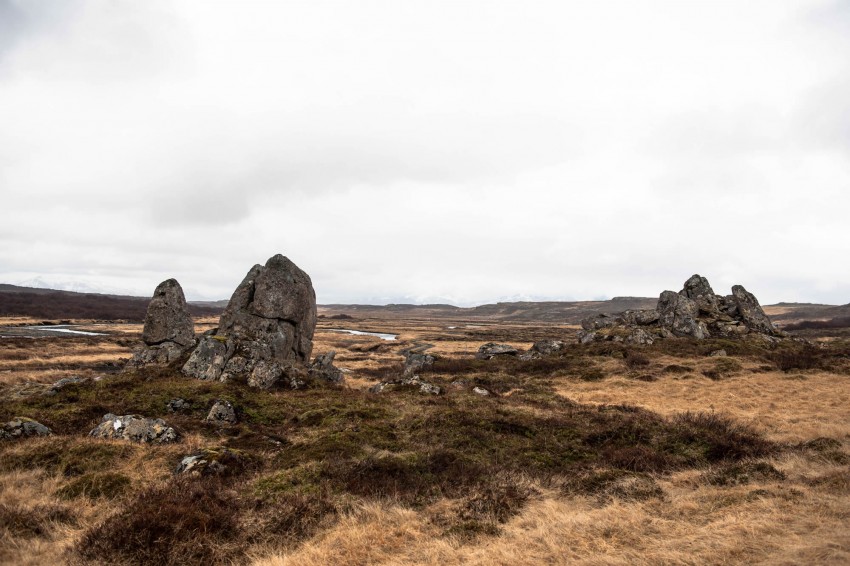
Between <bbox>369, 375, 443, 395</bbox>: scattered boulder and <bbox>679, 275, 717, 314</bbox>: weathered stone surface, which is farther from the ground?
<bbox>679, 275, 717, 314</bbox>: weathered stone surface

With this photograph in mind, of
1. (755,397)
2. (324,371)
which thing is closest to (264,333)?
(324,371)

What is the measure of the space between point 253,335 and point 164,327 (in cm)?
1064

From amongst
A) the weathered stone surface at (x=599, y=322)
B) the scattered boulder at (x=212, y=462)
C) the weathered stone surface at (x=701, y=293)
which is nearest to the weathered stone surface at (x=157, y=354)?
the scattered boulder at (x=212, y=462)

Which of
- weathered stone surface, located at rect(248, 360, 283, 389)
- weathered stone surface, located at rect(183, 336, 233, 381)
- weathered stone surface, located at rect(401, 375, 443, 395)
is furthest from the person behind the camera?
weathered stone surface, located at rect(401, 375, 443, 395)

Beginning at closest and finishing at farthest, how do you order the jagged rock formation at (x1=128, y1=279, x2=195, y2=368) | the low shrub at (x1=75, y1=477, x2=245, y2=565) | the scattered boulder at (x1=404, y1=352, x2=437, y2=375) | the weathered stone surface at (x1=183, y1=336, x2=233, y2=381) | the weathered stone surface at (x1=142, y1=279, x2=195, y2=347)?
the low shrub at (x1=75, y1=477, x2=245, y2=565) < the weathered stone surface at (x1=183, y1=336, x2=233, y2=381) < the jagged rock formation at (x1=128, y1=279, x2=195, y2=368) < the weathered stone surface at (x1=142, y1=279, x2=195, y2=347) < the scattered boulder at (x1=404, y1=352, x2=437, y2=375)

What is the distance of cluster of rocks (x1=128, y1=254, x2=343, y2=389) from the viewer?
2570 centimetres

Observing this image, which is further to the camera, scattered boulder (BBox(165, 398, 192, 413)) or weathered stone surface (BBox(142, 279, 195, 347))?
weathered stone surface (BBox(142, 279, 195, 347))

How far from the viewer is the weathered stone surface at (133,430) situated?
14.7 m

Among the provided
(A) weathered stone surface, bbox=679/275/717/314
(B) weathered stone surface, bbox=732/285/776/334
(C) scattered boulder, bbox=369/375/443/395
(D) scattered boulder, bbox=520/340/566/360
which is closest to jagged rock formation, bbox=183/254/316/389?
(C) scattered boulder, bbox=369/375/443/395

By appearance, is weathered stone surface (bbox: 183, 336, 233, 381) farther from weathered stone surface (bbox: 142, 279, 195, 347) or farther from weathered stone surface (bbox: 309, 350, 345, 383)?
weathered stone surface (bbox: 142, 279, 195, 347)

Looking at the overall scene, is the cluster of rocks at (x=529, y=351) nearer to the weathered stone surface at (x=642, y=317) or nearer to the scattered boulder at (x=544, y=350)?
the scattered boulder at (x=544, y=350)

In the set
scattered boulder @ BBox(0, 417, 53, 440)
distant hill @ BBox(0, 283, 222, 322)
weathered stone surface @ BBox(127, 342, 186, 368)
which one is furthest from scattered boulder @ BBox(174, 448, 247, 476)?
distant hill @ BBox(0, 283, 222, 322)

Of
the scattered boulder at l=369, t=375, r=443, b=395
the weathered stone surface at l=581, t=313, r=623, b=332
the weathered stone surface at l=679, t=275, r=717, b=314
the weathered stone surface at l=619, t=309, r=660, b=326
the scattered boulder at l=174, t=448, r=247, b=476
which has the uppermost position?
the weathered stone surface at l=679, t=275, r=717, b=314

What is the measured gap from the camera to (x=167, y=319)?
3400 centimetres
